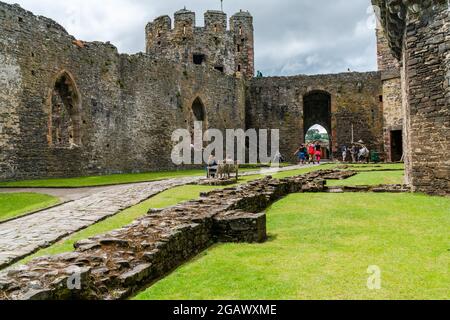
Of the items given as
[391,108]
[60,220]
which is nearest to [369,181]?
[60,220]

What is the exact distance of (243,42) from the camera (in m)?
42.6

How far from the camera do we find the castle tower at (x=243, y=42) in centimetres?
4238

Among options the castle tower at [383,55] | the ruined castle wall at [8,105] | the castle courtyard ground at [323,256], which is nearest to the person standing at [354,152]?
the castle tower at [383,55]

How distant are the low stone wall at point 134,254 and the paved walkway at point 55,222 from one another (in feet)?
4.83

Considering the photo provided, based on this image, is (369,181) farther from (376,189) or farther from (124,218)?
(124,218)

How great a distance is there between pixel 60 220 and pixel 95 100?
582 inches

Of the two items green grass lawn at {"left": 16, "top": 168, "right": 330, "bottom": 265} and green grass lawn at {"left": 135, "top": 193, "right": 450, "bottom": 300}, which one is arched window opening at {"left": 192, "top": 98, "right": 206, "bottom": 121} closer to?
green grass lawn at {"left": 16, "top": 168, "right": 330, "bottom": 265}

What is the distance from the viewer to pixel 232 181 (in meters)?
16.5

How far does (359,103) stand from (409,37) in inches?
981

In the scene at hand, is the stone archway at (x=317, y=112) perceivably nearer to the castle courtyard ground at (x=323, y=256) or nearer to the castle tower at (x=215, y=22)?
the castle tower at (x=215, y=22)

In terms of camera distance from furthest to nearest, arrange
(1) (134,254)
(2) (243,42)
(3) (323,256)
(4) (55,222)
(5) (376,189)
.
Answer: (2) (243,42)
(5) (376,189)
(4) (55,222)
(3) (323,256)
(1) (134,254)

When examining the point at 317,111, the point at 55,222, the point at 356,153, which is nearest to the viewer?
the point at 55,222

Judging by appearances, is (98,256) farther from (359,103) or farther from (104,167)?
(359,103)
